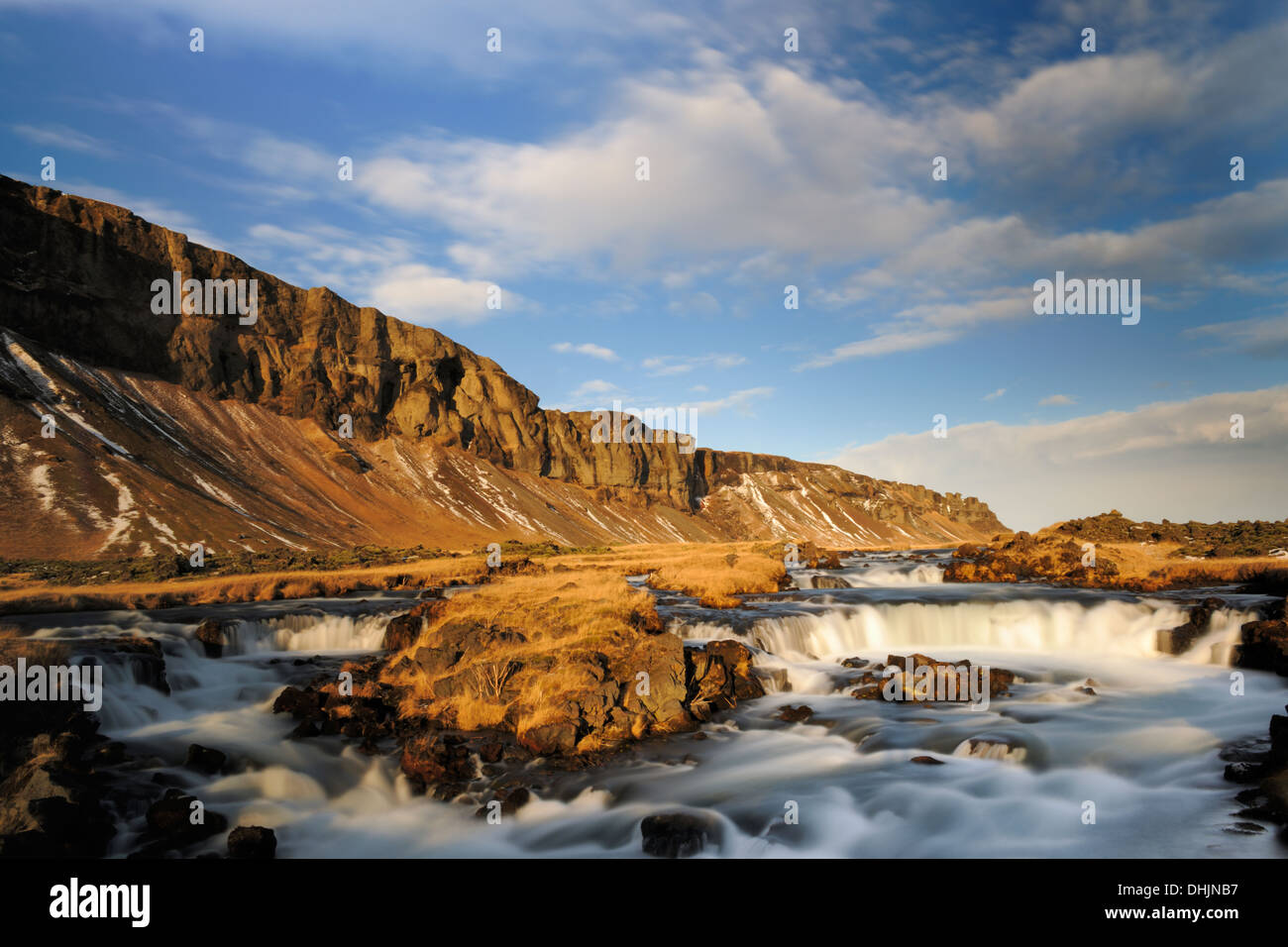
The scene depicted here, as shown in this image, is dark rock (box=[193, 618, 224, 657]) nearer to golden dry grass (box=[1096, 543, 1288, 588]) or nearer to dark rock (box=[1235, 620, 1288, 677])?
dark rock (box=[1235, 620, 1288, 677])

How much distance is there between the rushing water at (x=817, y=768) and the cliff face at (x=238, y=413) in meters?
43.2

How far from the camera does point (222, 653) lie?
21.1m

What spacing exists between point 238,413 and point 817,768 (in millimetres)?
97531

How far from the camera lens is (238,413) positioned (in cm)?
9006

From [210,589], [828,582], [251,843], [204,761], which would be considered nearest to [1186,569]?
[828,582]

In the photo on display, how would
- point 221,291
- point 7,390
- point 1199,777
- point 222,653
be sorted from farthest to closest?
point 221,291 → point 7,390 → point 222,653 → point 1199,777

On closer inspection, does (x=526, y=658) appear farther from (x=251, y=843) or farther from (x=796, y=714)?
(x=251, y=843)

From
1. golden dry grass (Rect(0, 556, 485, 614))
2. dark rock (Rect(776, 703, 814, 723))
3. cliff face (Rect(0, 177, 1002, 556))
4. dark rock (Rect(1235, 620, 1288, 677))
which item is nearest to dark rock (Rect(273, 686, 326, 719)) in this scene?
dark rock (Rect(776, 703, 814, 723))

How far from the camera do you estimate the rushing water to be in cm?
1029
